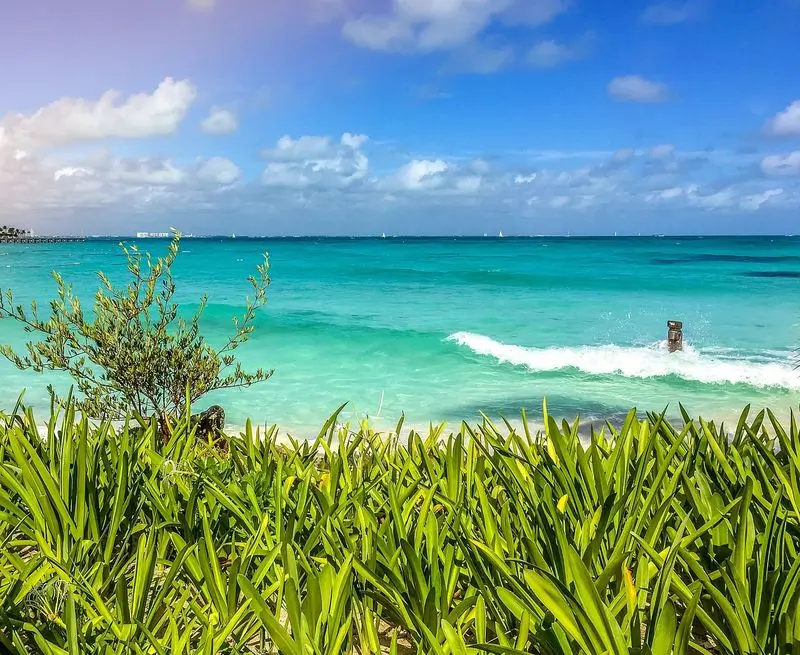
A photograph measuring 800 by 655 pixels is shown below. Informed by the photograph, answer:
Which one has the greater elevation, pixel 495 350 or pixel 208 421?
pixel 208 421

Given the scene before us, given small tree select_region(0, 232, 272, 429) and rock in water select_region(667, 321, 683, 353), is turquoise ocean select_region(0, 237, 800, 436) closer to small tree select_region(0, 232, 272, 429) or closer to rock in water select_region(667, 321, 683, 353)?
rock in water select_region(667, 321, 683, 353)

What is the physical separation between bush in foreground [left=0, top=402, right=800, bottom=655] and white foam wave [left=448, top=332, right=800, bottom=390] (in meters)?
10.3

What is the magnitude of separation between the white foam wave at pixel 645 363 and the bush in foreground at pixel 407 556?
10.3 m

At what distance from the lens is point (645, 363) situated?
1378 centimetres

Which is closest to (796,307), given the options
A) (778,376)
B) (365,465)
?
(778,376)

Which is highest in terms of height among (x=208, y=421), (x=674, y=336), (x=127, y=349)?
(x=127, y=349)

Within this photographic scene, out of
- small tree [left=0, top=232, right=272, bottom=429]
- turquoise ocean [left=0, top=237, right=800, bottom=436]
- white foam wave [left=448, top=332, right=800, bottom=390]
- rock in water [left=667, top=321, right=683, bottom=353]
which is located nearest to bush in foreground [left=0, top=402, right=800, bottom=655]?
turquoise ocean [left=0, top=237, right=800, bottom=436]

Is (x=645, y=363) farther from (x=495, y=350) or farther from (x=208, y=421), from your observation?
(x=208, y=421)

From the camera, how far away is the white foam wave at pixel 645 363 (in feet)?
40.3

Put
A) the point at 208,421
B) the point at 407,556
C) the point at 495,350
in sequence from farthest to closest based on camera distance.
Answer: the point at 495,350 → the point at 208,421 → the point at 407,556

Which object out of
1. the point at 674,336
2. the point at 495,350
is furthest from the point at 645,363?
the point at 495,350

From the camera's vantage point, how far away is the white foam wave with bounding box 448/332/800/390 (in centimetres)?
1227

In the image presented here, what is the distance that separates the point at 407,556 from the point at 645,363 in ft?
42.2

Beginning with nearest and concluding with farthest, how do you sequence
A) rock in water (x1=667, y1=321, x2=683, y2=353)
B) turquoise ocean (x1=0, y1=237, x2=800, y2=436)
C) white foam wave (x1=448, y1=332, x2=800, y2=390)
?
turquoise ocean (x1=0, y1=237, x2=800, y2=436) → white foam wave (x1=448, y1=332, x2=800, y2=390) → rock in water (x1=667, y1=321, x2=683, y2=353)
